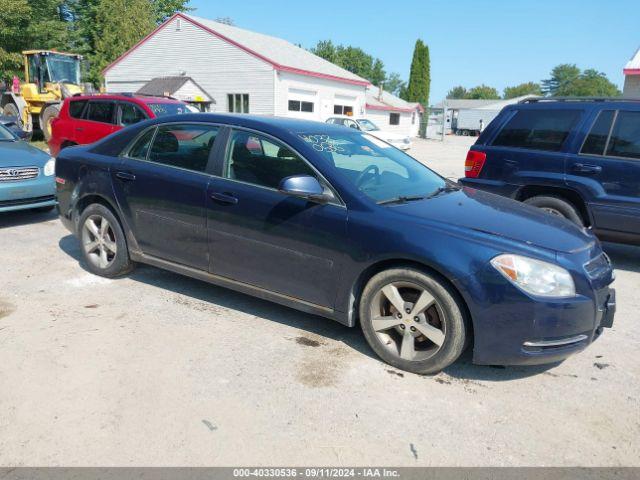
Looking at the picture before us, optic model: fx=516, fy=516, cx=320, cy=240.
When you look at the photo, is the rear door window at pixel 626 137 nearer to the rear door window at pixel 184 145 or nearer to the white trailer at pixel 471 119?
the rear door window at pixel 184 145

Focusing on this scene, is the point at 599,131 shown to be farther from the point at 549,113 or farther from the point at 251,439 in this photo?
the point at 251,439

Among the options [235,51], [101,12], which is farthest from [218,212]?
[101,12]

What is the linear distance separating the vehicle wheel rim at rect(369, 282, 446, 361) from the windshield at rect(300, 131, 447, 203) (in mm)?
687

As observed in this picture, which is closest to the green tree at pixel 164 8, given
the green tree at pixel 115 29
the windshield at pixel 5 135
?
the green tree at pixel 115 29

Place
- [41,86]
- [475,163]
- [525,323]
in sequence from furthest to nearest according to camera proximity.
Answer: [41,86], [475,163], [525,323]

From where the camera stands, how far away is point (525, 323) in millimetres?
3064

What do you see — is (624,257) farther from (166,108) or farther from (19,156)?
(166,108)

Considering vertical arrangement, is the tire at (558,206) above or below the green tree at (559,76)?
below

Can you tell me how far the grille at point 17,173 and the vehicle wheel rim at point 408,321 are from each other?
561 cm

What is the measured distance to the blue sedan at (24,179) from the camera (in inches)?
265

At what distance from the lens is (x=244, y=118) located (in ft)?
13.8

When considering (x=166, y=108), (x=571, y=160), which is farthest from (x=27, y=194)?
(x=571, y=160)

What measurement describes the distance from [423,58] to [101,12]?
40373mm

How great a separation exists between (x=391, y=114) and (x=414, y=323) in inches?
1742
